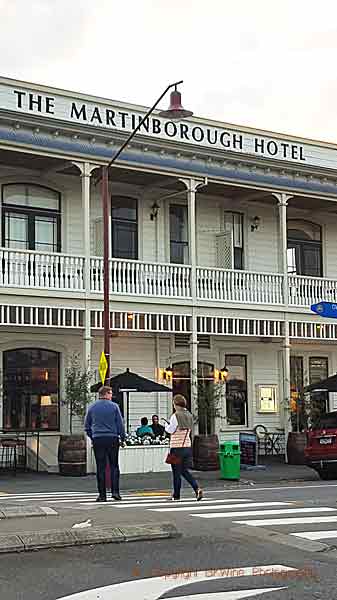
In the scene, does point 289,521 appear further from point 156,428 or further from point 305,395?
point 305,395

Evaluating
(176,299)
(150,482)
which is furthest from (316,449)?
(176,299)

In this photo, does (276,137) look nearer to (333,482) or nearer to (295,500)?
(333,482)

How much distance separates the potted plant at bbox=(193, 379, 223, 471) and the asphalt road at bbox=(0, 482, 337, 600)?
41.3 feet

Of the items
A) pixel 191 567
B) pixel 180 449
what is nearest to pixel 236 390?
pixel 180 449

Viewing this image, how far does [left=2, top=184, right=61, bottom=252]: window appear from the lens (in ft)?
82.4

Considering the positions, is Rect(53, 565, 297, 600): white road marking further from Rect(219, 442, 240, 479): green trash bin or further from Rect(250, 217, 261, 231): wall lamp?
Rect(250, 217, 261, 231): wall lamp

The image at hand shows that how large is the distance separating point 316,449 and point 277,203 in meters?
9.45

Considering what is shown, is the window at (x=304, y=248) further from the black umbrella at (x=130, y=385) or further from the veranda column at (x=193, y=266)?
the black umbrella at (x=130, y=385)

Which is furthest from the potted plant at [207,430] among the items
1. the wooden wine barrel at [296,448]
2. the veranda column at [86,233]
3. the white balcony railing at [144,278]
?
the veranda column at [86,233]

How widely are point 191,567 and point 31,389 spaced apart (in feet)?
56.6

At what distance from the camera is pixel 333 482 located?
20844 mm

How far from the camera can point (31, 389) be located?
25375 mm

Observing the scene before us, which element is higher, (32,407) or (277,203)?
(277,203)

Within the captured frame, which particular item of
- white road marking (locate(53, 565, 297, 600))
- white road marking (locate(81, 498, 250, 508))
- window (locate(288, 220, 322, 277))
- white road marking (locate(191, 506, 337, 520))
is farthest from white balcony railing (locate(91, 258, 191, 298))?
white road marking (locate(53, 565, 297, 600))
